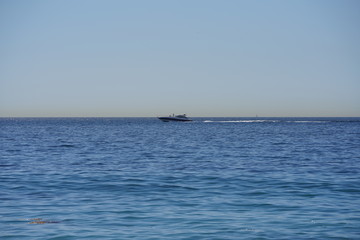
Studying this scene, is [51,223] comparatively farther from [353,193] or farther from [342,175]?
[342,175]

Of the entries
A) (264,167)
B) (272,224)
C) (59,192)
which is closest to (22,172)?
(59,192)

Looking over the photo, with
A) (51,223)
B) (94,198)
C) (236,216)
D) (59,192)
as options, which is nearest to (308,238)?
(236,216)

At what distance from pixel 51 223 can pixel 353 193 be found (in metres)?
14.0

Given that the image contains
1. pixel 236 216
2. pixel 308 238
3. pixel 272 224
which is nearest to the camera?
pixel 308 238

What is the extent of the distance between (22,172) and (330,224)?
69.0 ft

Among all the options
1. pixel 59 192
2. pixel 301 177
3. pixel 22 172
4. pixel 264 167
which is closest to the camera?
pixel 59 192

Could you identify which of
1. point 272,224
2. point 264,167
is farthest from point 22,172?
point 272,224

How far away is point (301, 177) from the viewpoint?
26453 mm

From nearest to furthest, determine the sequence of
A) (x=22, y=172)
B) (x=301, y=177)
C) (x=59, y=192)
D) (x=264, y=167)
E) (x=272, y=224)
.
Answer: (x=272, y=224), (x=59, y=192), (x=301, y=177), (x=22, y=172), (x=264, y=167)

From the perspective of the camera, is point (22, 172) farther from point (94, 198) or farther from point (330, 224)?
point (330, 224)

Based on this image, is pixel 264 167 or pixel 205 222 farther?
pixel 264 167

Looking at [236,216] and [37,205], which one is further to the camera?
[37,205]

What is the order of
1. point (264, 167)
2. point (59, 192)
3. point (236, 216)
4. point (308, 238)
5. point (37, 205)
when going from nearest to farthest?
point (308, 238) → point (236, 216) → point (37, 205) → point (59, 192) → point (264, 167)

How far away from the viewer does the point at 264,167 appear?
3212 centimetres
